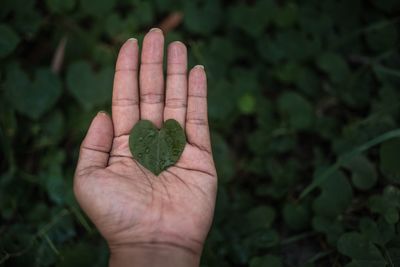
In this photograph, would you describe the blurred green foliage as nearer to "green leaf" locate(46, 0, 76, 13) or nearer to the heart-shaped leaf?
"green leaf" locate(46, 0, 76, 13)

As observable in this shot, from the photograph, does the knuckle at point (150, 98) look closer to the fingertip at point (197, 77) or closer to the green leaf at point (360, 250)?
the fingertip at point (197, 77)

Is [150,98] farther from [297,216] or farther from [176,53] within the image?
[297,216]

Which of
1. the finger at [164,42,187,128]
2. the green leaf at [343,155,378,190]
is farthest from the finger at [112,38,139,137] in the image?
the green leaf at [343,155,378,190]

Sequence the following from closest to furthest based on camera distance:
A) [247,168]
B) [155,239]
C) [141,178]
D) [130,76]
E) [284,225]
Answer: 1. [155,239]
2. [141,178]
3. [130,76]
4. [284,225]
5. [247,168]

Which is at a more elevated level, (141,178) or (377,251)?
(141,178)

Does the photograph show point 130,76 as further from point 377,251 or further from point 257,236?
point 377,251

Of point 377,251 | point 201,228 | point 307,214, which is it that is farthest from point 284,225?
point 201,228

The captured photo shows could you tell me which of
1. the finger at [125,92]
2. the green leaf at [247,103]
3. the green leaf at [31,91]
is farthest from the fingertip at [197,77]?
the green leaf at [31,91]
